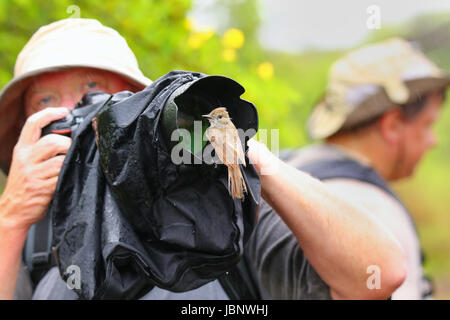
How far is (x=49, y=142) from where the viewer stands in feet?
4.81

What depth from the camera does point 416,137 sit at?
306 centimetres

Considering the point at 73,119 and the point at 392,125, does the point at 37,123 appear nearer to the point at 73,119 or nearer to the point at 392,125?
the point at 73,119

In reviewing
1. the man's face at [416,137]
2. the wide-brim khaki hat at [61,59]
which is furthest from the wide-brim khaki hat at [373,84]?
the wide-brim khaki hat at [61,59]

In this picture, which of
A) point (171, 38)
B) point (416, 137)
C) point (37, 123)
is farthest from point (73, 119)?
point (416, 137)

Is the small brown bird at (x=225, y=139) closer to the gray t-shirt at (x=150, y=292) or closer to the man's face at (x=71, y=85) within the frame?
the gray t-shirt at (x=150, y=292)

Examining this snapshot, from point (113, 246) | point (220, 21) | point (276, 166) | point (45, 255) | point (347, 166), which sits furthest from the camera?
point (220, 21)

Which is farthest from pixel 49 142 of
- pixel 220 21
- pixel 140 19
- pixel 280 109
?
pixel 220 21

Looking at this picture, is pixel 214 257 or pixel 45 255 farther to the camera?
pixel 45 255

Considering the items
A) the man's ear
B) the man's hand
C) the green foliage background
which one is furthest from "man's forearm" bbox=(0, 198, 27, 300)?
the man's ear

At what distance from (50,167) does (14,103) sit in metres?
0.57

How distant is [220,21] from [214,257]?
A: 98.8 inches

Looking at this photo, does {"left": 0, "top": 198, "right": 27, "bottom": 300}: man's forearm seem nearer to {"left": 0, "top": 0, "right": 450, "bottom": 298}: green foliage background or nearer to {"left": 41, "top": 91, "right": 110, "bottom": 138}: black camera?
{"left": 41, "top": 91, "right": 110, "bottom": 138}: black camera

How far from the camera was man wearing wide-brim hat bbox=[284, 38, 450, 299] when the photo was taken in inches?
118
